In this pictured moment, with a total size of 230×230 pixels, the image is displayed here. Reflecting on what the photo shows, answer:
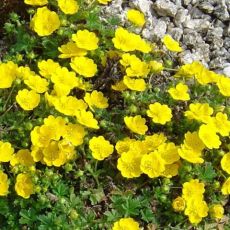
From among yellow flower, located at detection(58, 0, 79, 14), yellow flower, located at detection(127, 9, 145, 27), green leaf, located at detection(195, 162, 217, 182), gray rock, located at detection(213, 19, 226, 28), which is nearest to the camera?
green leaf, located at detection(195, 162, 217, 182)

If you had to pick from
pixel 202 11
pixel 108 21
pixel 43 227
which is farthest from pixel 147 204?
pixel 202 11

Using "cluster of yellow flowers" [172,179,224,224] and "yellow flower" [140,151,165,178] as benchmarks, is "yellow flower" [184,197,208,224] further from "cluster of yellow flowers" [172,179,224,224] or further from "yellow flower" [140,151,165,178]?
"yellow flower" [140,151,165,178]

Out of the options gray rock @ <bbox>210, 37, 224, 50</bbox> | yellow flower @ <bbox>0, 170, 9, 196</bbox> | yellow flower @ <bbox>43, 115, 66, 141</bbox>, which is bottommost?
yellow flower @ <bbox>0, 170, 9, 196</bbox>

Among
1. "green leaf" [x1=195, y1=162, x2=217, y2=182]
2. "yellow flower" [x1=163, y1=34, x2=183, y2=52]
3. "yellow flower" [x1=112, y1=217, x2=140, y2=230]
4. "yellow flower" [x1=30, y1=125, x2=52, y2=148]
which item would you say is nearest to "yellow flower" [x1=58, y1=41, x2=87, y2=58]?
"yellow flower" [x1=163, y1=34, x2=183, y2=52]

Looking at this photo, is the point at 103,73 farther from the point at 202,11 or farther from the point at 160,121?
the point at 202,11

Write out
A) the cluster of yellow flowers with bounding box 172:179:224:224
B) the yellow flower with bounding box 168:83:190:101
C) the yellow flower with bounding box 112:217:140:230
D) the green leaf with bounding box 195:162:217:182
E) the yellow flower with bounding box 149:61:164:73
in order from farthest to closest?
the yellow flower with bounding box 149:61:164:73, the yellow flower with bounding box 168:83:190:101, the green leaf with bounding box 195:162:217:182, the cluster of yellow flowers with bounding box 172:179:224:224, the yellow flower with bounding box 112:217:140:230

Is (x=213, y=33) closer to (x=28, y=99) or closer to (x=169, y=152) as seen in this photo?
(x=169, y=152)

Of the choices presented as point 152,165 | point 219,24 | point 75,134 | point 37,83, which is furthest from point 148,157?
point 219,24
